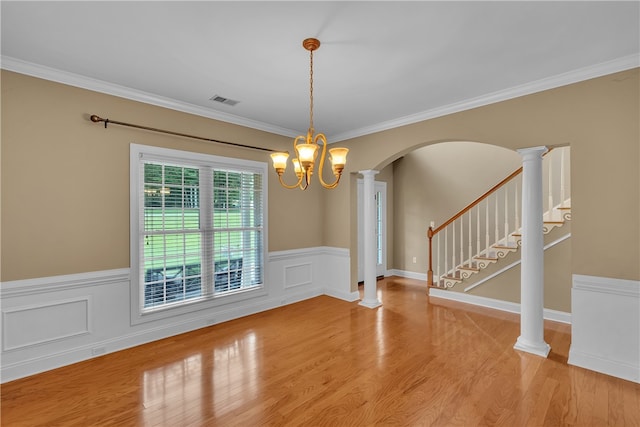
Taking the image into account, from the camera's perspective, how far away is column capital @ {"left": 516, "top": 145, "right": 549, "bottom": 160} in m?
3.18

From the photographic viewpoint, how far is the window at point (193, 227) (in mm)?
3514

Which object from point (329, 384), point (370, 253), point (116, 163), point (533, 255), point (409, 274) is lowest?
point (329, 384)

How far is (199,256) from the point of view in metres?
3.95

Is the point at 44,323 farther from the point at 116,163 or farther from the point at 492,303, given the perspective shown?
the point at 492,303


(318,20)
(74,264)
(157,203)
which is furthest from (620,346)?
(74,264)

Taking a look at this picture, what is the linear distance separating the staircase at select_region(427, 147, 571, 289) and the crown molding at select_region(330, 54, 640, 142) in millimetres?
1370

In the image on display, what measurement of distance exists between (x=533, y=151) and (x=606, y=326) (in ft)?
5.92

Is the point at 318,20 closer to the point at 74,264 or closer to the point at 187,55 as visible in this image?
the point at 187,55

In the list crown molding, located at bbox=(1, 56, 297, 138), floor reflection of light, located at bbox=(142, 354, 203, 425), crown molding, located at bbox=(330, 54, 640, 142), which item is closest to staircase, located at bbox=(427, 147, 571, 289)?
crown molding, located at bbox=(330, 54, 640, 142)

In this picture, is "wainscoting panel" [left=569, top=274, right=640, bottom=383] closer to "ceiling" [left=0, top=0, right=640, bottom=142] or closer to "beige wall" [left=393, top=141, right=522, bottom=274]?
"ceiling" [left=0, top=0, right=640, bottom=142]

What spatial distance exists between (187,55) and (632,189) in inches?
162

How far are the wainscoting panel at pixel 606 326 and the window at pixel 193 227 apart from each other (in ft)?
12.5

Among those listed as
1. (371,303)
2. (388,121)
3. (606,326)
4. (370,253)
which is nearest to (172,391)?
(371,303)

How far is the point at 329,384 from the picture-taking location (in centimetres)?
265
